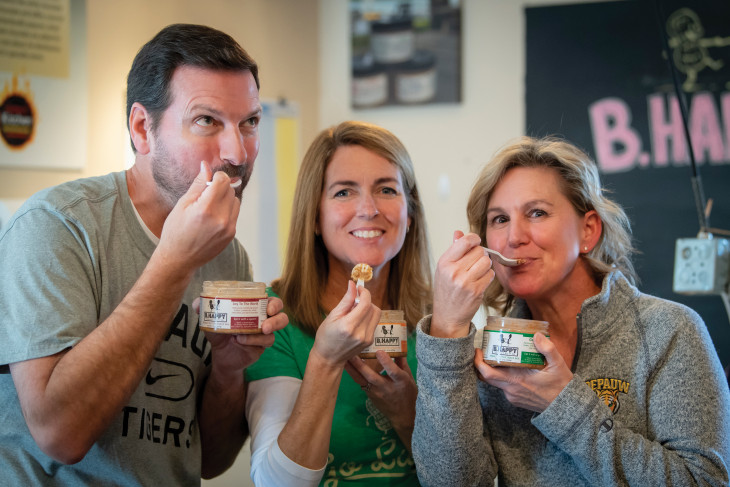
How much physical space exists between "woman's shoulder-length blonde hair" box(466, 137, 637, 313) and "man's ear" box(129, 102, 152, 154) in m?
0.71

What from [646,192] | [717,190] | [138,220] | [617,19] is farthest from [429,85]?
[138,220]

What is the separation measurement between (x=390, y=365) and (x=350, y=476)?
0.27 metres

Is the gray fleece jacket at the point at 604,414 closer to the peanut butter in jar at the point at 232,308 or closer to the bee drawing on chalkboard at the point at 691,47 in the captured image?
the peanut butter in jar at the point at 232,308

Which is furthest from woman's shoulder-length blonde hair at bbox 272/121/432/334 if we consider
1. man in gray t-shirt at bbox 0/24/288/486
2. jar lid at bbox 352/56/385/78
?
jar lid at bbox 352/56/385/78

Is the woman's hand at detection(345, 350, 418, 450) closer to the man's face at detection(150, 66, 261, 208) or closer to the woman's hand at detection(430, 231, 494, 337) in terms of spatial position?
the woman's hand at detection(430, 231, 494, 337)

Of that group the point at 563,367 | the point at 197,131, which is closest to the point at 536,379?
the point at 563,367

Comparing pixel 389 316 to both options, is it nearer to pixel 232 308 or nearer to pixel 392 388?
pixel 392 388

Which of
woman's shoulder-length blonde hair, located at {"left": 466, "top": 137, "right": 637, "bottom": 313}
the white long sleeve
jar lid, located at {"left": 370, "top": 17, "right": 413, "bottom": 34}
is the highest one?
jar lid, located at {"left": 370, "top": 17, "right": 413, "bottom": 34}

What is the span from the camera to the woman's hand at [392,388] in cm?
139

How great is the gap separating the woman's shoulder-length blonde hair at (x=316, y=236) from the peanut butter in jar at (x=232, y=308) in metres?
0.31

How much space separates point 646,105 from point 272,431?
2234mm

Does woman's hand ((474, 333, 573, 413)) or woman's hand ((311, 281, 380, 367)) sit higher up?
woman's hand ((311, 281, 380, 367))

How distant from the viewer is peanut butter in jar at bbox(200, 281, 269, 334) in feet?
4.08

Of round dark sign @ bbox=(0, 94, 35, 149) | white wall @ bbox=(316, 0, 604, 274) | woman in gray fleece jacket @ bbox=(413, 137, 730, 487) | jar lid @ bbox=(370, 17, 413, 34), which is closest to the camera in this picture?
woman in gray fleece jacket @ bbox=(413, 137, 730, 487)
